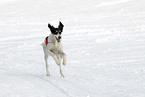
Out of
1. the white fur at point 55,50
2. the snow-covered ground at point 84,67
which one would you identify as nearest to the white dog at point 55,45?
the white fur at point 55,50

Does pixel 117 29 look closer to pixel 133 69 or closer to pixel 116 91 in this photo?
pixel 133 69

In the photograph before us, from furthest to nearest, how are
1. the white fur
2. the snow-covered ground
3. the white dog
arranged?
the white fur < the white dog < the snow-covered ground

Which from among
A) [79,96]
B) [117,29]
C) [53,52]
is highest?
[117,29]

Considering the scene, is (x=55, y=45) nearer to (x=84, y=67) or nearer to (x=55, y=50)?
(x=55, y=50)

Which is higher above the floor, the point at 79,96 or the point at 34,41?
the point at 34,41

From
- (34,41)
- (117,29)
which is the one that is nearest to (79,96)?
(34,41)

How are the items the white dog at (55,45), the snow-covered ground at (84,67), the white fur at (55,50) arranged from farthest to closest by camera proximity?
the white fur at (55,50)
the white dog at (55,45)
the snow-covered ground at (84,67)

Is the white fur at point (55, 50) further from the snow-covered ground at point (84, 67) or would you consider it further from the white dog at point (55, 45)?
the snow-covered ground at point (84, 67)

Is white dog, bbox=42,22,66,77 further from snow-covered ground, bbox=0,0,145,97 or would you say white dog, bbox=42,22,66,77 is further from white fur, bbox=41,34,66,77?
snow-covered ground, bbox=0,0,145,97

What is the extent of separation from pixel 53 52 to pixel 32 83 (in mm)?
1469

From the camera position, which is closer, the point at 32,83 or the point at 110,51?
the point at 32,83

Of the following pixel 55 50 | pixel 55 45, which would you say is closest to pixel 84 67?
pixel 55 50

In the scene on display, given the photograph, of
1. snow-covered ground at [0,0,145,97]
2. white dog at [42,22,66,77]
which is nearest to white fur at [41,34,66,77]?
white dog at [42,22,66,77]

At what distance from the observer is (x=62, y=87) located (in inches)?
223
